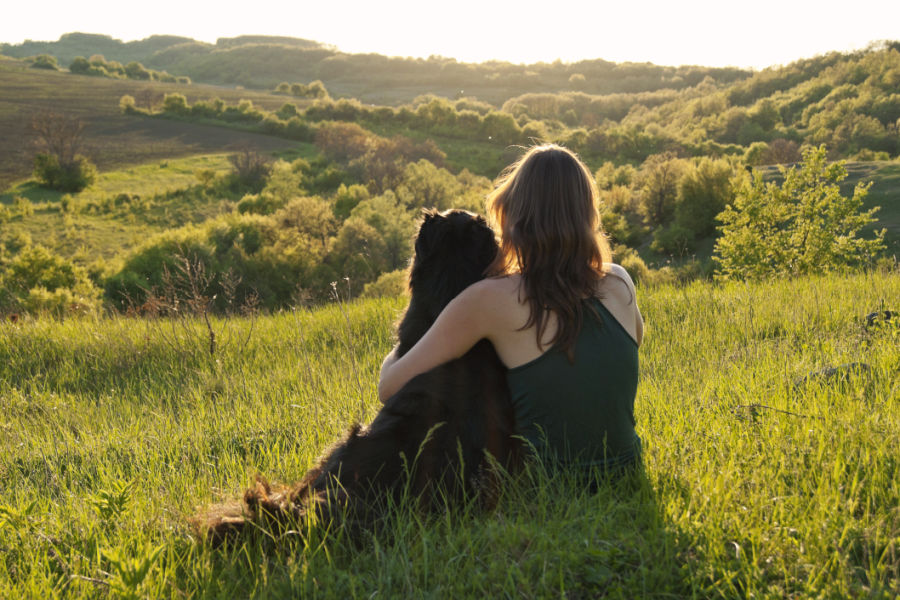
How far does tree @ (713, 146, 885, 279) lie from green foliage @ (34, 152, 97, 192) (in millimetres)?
39394

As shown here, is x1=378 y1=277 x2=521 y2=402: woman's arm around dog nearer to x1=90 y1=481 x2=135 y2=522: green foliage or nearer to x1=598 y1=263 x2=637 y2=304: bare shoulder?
x1=598 y1=263 x2=637 y2=304: bare shoulder

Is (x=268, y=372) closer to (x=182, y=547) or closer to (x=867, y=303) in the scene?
(x=182, y=547)

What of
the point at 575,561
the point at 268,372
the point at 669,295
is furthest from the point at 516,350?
the point at 669,295

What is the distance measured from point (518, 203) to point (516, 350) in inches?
23.6

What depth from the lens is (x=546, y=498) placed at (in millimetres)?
2391

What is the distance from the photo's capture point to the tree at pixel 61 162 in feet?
124

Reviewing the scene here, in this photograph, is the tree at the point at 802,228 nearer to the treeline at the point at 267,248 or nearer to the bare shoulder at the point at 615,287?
the treeline at the point at 267,248

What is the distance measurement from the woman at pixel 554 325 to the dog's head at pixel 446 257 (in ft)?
0.45

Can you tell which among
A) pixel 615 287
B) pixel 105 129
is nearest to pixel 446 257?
pixel 615 287

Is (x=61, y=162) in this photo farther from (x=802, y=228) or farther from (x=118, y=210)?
(x=802, y=228)

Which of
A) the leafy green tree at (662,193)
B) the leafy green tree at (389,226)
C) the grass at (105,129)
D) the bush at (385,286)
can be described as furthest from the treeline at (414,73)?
the bush at (385,286)

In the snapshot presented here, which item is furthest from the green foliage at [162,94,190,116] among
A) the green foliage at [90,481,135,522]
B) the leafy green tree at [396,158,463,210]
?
the green foliage at [90,481,135,522]

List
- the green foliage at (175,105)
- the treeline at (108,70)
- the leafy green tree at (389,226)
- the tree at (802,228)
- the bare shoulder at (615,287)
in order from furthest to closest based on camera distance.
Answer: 1. the treeline at (108,70)
2. the green foliage at (175,105)
3. the leafy green tree at (389,226)
4. the tree at (802,228)
5. the bare shoulder at (615,287)

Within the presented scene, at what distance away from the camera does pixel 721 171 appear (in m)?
24.2
